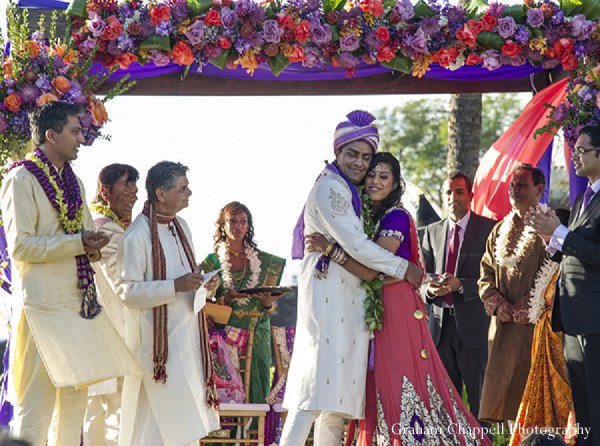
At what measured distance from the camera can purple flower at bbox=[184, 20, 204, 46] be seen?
7.69 metres

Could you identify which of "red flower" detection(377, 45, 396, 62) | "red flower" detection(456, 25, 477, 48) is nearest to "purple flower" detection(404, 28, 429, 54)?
"red flower" detection(377, 45, 396, 62)

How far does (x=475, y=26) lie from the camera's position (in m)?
8.02

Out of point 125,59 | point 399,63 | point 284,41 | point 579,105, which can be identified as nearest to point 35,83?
point 125,59

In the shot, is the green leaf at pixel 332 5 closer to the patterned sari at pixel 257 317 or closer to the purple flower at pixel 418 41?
the purple flower at pixel 418 41

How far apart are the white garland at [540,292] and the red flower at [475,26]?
1.71 meters

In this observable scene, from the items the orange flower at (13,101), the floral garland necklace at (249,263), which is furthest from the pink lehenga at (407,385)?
the orange flower at (13,101)

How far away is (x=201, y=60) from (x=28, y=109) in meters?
1.26

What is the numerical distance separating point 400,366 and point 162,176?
192 cm

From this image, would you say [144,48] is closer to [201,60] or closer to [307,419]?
[201,60]

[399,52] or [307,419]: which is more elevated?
[399,52]

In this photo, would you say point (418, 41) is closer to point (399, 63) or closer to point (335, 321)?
point (399, 63)

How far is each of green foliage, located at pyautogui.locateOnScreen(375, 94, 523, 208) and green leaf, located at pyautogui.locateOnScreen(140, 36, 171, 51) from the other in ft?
103

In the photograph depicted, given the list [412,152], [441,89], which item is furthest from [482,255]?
[412,152]

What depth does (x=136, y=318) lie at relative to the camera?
23.2ft
